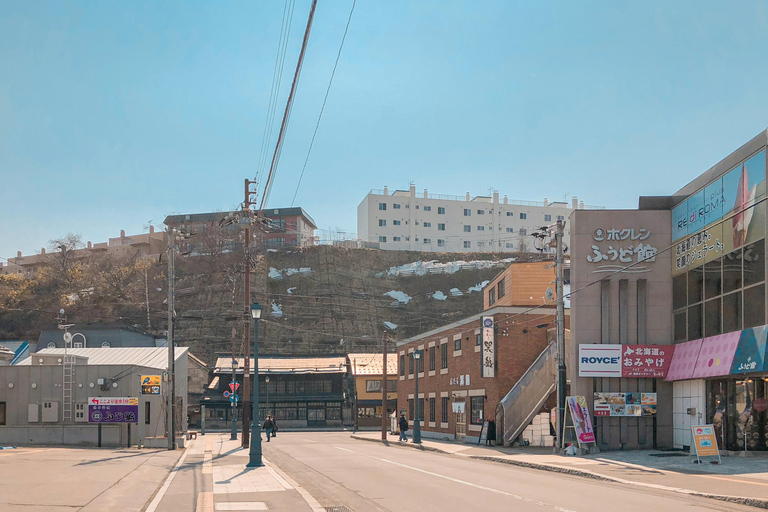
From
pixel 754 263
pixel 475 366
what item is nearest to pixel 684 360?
pixel 754 263

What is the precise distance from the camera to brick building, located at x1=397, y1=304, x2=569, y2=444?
35750 mm

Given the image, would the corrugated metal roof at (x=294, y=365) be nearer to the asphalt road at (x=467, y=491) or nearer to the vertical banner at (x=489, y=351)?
the vertical banner at (x=489, y=351)

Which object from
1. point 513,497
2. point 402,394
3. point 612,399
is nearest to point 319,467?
point 513,497

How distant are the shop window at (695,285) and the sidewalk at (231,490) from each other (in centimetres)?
1698

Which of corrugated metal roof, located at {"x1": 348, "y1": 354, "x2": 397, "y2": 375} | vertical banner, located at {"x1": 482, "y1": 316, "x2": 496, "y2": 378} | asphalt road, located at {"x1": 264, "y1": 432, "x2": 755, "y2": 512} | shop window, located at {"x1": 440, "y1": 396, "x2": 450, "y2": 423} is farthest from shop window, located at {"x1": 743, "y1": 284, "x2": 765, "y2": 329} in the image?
corrugated metal roof, located at {"x1": 348, "y1": 354, "x2": 397, "y2": 375}

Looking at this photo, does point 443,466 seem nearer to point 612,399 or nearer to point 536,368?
point 612,399

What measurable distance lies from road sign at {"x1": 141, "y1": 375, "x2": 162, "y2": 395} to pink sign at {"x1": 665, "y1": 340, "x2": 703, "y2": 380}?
74.3ft

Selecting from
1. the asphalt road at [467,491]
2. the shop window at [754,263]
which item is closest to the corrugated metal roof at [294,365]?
the asphalt road at [467,491]

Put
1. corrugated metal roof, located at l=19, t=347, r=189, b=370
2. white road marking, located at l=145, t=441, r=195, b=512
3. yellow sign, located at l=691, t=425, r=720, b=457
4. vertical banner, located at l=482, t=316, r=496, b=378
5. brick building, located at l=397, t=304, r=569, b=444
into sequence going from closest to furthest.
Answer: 1. white road marking, located at l=145, t=441, r=195, b=512
2. yellow sign, located at l=691, t=425, r=720, b=457
3. vertical banner, located at l=482, t=316, r=496, b=378
4. brick building, located at l=397, t=304, r=569, b=444
5. corrugated metal roof, located at l=19, t=347, r=189, b=370

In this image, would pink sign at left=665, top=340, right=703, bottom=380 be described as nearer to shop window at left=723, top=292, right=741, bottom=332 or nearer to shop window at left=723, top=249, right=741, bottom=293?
shop window at left=723, top=292, right=741, bottom=332

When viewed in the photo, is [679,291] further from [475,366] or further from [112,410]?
[112,410]

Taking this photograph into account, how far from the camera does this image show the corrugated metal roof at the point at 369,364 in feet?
237

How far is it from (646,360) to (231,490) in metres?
18.7

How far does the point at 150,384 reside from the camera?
33375 millimetres
